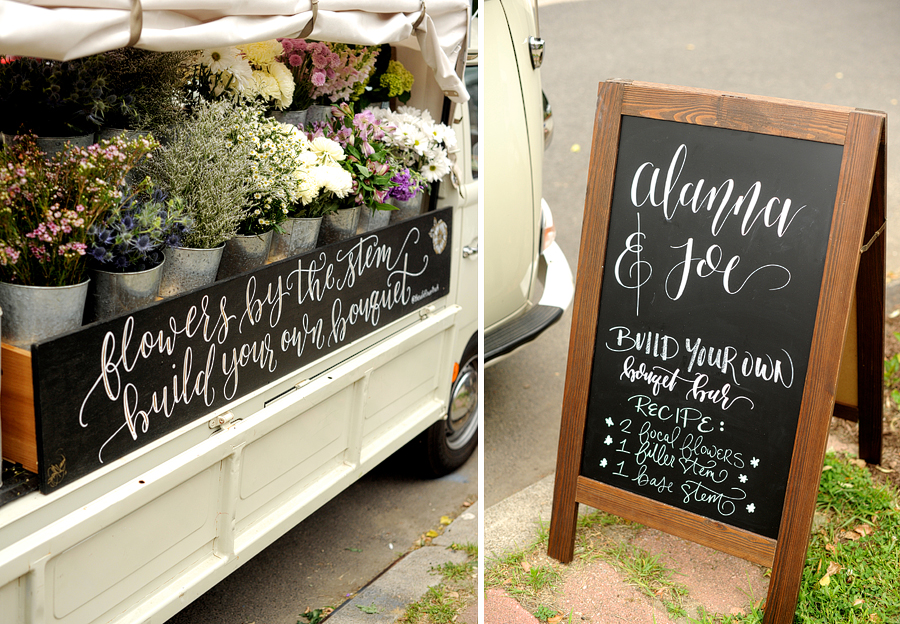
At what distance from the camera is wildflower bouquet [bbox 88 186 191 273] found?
2.11 meters

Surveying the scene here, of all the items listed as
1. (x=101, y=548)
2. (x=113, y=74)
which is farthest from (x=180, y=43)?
(x=101, y=548)

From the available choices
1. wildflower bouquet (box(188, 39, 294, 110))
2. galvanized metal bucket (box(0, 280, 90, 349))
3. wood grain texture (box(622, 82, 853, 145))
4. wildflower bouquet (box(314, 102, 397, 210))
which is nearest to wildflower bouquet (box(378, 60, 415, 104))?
wildflower bouquet (box(314, 102, 397, 210))

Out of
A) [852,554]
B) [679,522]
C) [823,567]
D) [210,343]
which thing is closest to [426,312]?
[210,343]

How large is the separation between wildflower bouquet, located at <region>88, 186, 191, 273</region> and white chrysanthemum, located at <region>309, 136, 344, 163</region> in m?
0.66

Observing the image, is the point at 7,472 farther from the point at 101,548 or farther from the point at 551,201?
the point at 551,201

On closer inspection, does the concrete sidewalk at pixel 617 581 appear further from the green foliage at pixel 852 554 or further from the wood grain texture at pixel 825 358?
the wood grain texture at pixel 825 358

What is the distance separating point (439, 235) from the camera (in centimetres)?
339

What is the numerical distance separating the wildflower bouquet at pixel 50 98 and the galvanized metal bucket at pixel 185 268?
0.47 meters

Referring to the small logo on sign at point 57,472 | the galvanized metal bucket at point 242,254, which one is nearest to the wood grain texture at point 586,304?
the galvanized metal bucket at point 242,254

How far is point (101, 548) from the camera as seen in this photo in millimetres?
2199

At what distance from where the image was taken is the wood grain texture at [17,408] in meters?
1.95

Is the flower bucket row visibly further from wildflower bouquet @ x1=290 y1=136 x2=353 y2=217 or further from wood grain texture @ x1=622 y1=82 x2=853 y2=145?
wood grain texture @ x1=622 y1=82 x2=853 y2=145

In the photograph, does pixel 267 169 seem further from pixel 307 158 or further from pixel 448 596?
pixel 448 596

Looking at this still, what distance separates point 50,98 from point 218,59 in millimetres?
574
